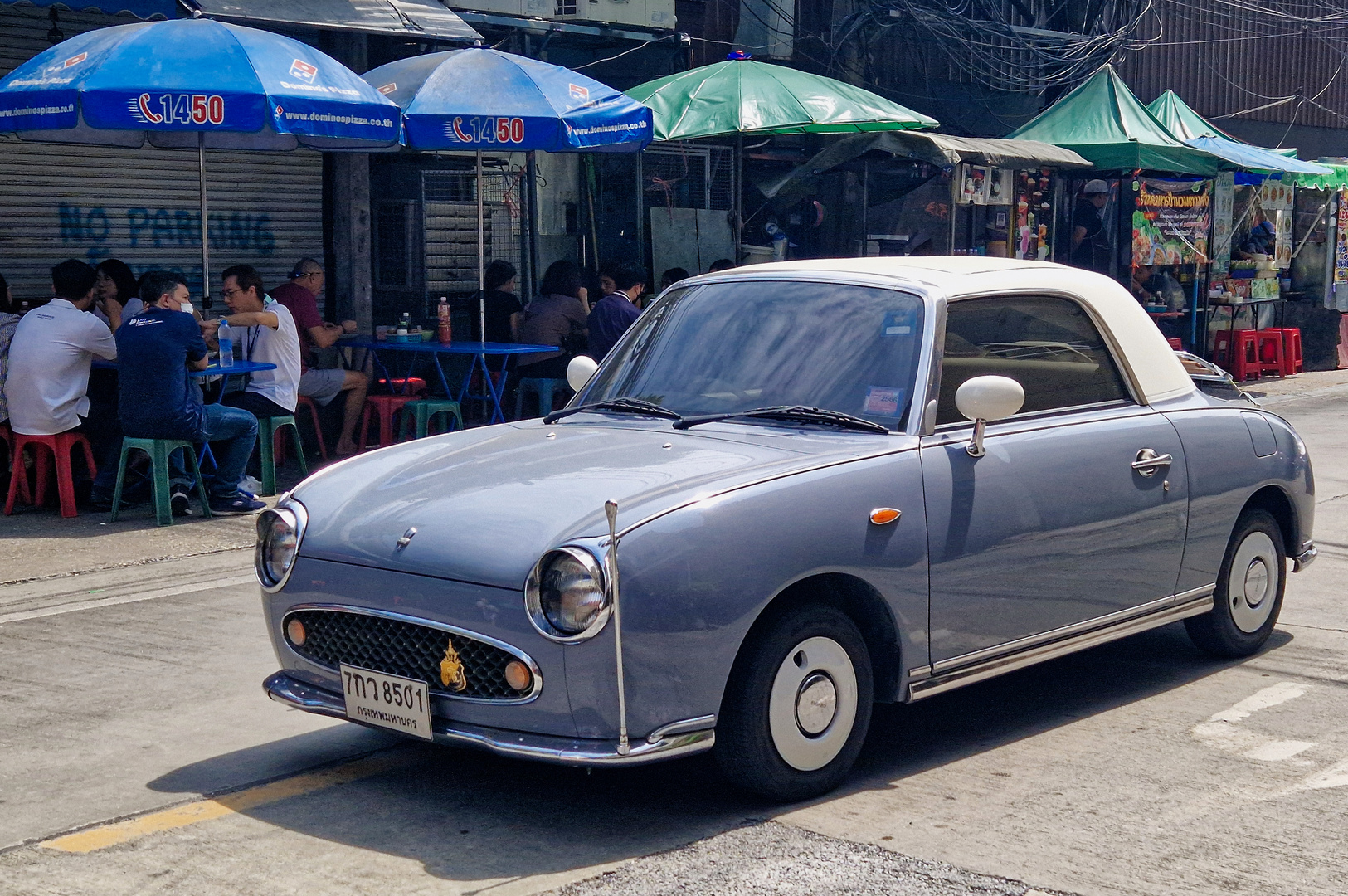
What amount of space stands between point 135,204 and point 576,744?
31.0 ft

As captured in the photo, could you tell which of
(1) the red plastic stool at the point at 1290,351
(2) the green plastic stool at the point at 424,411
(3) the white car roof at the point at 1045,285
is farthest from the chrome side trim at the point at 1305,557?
(1) the red plastic stool at the point at 1290,351

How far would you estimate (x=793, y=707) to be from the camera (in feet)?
14.6

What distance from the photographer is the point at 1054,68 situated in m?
21.3

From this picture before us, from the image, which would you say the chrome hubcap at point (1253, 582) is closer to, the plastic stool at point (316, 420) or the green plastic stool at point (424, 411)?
the green plastic stool at point (424, 411)

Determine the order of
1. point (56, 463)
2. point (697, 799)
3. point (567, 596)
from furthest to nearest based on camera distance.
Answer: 1. point (56, 463)
2. point (697, 799)
3. point (567, 596)

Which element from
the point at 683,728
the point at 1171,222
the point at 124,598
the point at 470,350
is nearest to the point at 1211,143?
the point at 1171,222

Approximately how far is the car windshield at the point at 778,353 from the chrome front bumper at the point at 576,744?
4.40 feet

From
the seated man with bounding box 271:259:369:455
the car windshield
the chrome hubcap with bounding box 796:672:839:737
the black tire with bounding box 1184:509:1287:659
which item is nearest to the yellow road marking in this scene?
the chrome hubcap with bounding box 796:672:839:737

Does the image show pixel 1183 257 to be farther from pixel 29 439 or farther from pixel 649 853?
pixel 649 853

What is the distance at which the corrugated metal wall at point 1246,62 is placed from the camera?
24183 mm

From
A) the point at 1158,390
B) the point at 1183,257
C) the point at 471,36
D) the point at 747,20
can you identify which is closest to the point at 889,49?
the point at 747,20

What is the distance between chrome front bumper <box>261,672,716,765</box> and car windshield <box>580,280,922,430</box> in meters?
1.34

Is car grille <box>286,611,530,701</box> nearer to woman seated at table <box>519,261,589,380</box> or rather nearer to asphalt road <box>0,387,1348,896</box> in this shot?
asphalt road <box>0,387,1348,896</box>

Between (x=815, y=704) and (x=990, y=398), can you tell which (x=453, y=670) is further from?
(x=990, y=398)
